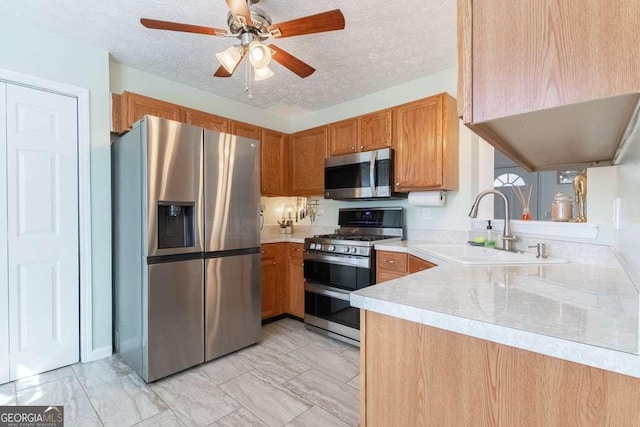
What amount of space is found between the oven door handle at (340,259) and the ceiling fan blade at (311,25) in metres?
1.75

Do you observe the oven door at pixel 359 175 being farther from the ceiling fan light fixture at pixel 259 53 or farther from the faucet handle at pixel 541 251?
the ceiling fan light fixture at pixel 259 53

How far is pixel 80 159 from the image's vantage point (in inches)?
91.7

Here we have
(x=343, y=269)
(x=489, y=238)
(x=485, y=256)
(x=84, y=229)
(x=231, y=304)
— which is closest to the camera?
(x=485, y=256)

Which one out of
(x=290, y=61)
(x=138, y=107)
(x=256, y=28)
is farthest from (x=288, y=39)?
(x=138, y=107)

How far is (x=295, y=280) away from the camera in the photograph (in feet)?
10.7

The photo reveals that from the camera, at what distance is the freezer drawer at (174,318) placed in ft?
6.65

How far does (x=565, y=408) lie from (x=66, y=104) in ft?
10.6

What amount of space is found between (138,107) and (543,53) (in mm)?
2837

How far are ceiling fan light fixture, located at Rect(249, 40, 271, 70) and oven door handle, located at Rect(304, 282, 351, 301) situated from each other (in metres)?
1.98

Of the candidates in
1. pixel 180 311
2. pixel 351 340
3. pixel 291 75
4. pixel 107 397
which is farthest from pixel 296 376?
pixel 291 75

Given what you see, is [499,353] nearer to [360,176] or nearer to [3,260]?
[360,176]

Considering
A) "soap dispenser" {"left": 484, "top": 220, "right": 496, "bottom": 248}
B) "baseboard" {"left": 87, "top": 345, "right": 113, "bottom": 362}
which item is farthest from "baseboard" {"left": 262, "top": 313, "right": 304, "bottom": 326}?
"soap dispenser" {"left": 484, "top": 220, "right": 496, "bottom": 248}

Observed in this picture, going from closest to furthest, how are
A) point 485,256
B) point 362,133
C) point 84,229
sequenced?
point 485,256
point 84,229
point 362,133

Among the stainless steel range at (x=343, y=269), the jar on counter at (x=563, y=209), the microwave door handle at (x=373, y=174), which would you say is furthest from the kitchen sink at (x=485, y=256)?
the microwave door handle at (x=373, y=174)
